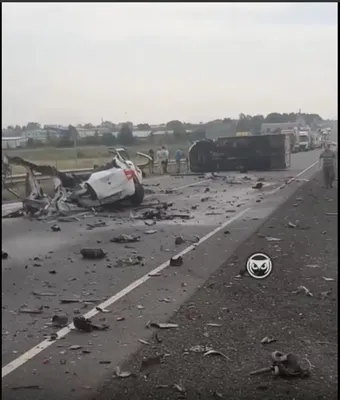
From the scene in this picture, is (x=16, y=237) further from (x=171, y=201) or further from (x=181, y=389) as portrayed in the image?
(x=171, y=201)

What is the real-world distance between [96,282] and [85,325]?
0.69 meters

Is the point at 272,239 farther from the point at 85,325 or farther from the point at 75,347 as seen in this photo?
the point at 75,347

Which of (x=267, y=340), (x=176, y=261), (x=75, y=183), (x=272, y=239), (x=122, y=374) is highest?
(x=75, y=183)

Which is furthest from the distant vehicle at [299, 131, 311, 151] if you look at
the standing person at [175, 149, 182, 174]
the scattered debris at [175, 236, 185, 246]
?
the scattered debris at [175, 236, 185, 246]

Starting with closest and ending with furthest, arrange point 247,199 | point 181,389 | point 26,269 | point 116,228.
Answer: point 181,389
point 26,269
point 116,228
point 247,199

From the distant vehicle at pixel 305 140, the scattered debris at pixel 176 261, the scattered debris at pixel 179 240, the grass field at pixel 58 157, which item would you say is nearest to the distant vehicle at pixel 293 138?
the distant vehicle at pixel 305 140

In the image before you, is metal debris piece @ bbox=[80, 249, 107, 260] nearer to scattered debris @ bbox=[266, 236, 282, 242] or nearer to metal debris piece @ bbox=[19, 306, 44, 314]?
metal debris piece @ bbox=[19, 306, 44, 314]

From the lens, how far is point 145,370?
2.93 meters

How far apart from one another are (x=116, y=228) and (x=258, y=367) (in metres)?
2.34

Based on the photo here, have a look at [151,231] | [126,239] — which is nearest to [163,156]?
[126,239]

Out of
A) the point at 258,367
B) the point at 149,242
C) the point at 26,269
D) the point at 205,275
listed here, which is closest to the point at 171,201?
the point at 149,242

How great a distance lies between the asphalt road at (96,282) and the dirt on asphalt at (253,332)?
0.17 m

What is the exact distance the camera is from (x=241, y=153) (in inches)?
125

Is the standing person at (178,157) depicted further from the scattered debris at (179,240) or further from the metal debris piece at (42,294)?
the scattered debris at (179,240)
